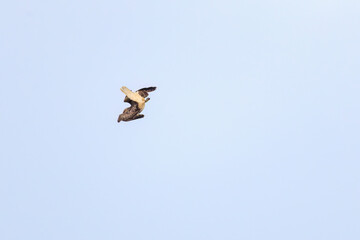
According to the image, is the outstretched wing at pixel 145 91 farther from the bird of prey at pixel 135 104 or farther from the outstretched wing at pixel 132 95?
the outstretched wing at pixel 132 95

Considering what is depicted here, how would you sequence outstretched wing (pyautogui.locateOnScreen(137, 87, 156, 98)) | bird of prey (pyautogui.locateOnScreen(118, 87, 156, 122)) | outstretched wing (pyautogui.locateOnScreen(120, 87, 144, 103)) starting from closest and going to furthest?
1. outstretched wing (pyautogui.locateOnScreen(120, 87, 144, 103))
2. bird of prey (pyautogui.locateOnScreen(118, 87, 156, 122))
3. outstretched wing (pyautogui.locateOnScreen(137, 87, 156, 98))

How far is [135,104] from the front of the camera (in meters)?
45.7

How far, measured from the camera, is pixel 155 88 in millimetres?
47000

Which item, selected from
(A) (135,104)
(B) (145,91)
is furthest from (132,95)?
(B) (145,91)

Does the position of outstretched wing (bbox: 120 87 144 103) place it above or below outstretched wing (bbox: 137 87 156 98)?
below

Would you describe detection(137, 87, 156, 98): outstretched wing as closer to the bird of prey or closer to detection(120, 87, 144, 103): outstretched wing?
the bird of prey

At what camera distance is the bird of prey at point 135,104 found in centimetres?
4519

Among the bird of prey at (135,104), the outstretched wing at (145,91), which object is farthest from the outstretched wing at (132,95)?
the outstretched wing at (145,91)

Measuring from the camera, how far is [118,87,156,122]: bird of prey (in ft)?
148

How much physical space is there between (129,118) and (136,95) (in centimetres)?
257

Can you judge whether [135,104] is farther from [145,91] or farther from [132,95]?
[145,91]

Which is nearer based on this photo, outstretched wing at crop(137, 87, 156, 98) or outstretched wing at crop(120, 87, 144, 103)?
outstretched wing at crop(120, 87, 144, 103)

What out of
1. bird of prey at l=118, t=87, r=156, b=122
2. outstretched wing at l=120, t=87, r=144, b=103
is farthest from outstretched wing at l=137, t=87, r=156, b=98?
outstretched wing at l=120, t=87, r=144, b=103

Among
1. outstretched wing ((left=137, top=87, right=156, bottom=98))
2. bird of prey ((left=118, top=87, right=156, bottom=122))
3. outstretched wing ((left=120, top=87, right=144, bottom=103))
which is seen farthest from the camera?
outstretched wing ((left=137, top=87, right=156, bottom=98))
